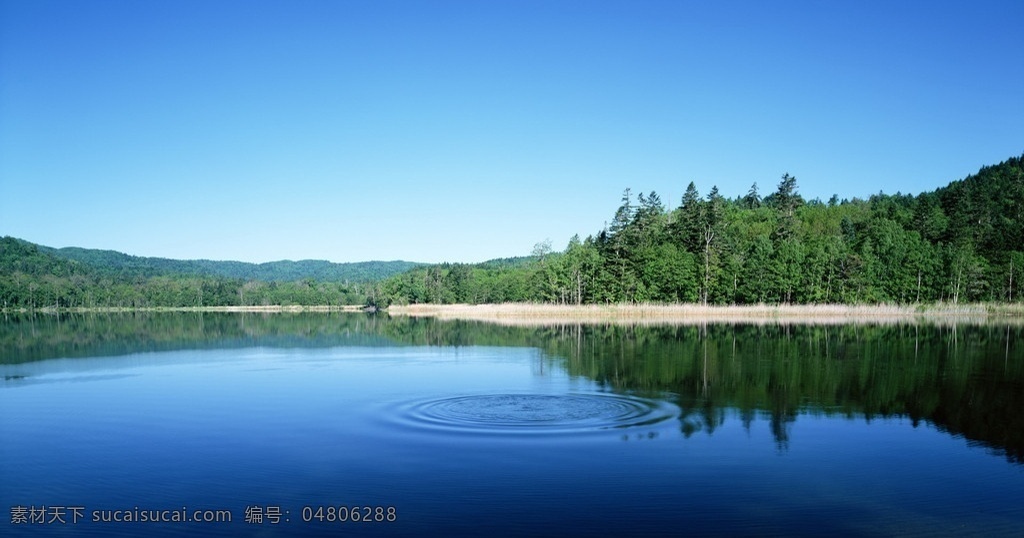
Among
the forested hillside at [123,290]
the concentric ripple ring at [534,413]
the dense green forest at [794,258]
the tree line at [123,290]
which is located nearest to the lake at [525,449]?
the concentric ripple ring at [534,413]

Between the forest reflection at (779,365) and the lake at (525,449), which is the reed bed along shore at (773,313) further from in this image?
the lake at (525,449)

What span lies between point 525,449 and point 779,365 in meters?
14.3

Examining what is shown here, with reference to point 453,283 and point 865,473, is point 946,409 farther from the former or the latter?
point 453,283

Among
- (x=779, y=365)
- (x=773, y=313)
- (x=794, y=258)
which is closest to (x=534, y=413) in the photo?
(x=779, y=365)

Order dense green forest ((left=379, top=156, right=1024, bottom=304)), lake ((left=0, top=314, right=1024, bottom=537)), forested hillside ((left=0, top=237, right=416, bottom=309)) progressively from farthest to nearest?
1. forested hillside ((left=0, top=237, right=416, bottom=309))
2. dense green forest ((left=379, top=156, right=1024, bottom=304))
3. lake ((left=0, top=314, right=1024, bottom=537))

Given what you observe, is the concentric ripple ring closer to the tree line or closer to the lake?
the lake

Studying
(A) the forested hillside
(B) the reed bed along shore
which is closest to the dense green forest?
(B) the reed bed along shore

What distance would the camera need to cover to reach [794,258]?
71.4 metres

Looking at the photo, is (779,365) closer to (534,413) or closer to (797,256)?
(534,413)

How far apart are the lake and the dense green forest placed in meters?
48.3

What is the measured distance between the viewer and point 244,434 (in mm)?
13789

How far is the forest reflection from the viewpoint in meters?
15.1

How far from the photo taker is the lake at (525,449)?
28.7ft

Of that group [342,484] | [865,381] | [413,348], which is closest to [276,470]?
[342,484]
